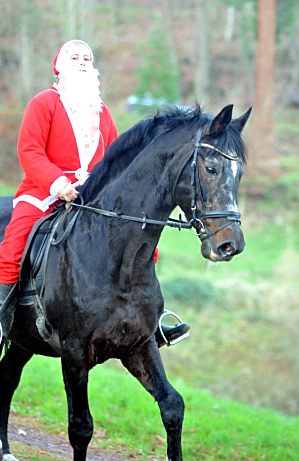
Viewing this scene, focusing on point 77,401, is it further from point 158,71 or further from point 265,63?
point 158,71

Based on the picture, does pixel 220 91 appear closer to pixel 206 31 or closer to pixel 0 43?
pixel 206 31

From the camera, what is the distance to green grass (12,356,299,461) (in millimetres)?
6082

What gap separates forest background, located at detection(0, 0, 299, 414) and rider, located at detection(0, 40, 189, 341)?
787 centimetres

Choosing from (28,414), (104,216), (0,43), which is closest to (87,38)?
(0,43)

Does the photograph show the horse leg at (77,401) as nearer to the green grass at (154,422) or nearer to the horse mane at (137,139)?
the horse mane at (137,139)

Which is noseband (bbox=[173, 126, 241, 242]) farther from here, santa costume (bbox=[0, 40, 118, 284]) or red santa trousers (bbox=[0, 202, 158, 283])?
red santa trousers (bbox=[0, 202, 158, 283])

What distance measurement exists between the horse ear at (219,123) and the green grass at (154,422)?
3.37m

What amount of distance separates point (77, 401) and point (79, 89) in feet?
6.87

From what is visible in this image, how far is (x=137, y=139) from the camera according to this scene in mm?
3838

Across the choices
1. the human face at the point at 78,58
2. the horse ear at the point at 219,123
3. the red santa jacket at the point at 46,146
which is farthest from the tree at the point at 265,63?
the horse ear at the point at 219,123

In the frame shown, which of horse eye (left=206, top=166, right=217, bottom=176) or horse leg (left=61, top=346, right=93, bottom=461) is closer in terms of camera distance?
horse eye (left=206, top=166, right=217, bottom=176)

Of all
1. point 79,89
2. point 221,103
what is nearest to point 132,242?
point 79,89

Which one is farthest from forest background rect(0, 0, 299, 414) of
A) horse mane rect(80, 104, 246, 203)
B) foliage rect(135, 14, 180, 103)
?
horse mane rect(80, 104, 246, 203)

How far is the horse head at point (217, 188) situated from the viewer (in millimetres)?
3301
